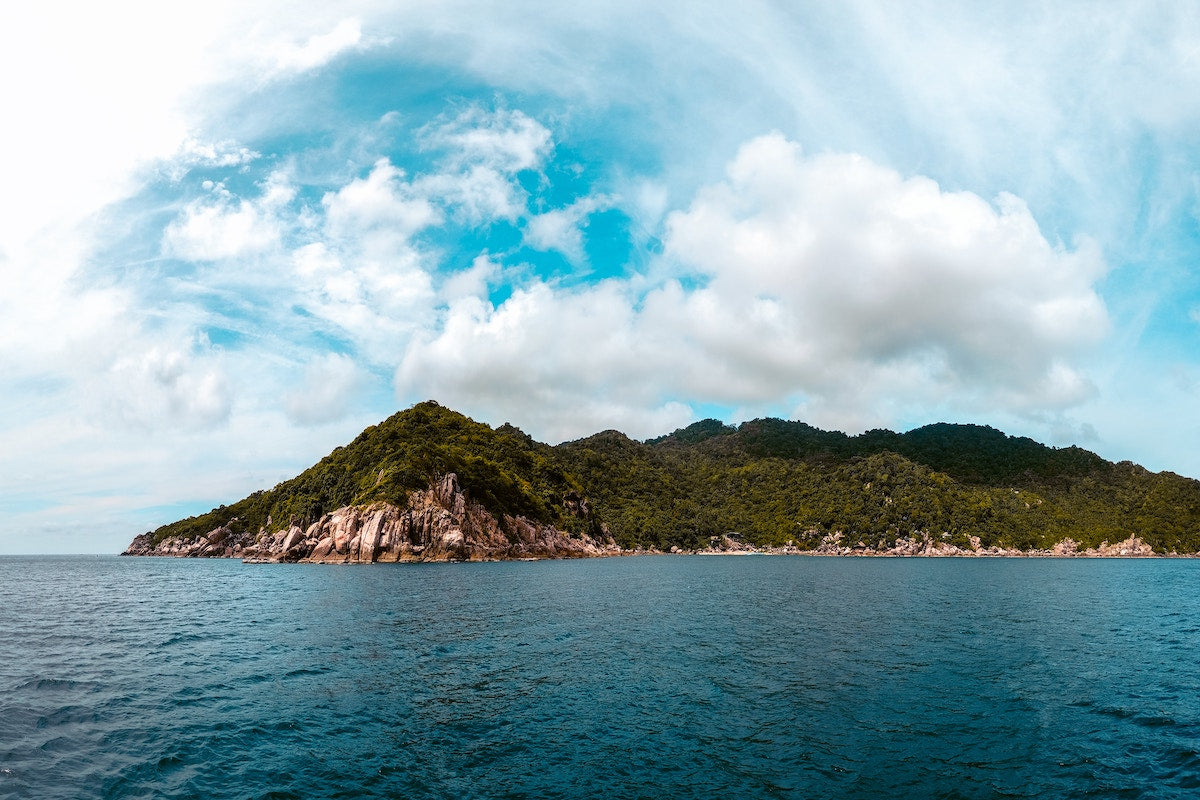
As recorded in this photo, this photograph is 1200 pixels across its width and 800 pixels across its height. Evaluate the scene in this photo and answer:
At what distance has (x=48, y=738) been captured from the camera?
2520 centimetres

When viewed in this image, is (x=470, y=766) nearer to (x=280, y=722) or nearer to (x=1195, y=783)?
(x=280, y=722)

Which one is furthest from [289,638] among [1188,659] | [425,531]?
[425,531]

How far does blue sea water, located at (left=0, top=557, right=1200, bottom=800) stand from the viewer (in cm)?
2220

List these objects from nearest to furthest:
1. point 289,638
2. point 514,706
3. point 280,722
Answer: point 280,722
point 514,706
point 289,638

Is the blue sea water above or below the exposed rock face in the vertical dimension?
below

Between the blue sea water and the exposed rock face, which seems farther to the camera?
the exposed rock face

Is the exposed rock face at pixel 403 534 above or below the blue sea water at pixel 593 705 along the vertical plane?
above

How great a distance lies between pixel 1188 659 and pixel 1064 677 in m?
15.2

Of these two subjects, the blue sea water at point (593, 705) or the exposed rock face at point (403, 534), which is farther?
the exposed rock face at point (403, 534)

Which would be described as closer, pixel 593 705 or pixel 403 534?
pixel 593 705

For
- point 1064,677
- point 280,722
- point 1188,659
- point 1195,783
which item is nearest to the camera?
point 1195,783

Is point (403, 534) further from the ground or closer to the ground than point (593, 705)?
further from the ground

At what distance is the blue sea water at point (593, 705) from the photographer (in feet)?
72.8

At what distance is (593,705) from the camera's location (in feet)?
103
